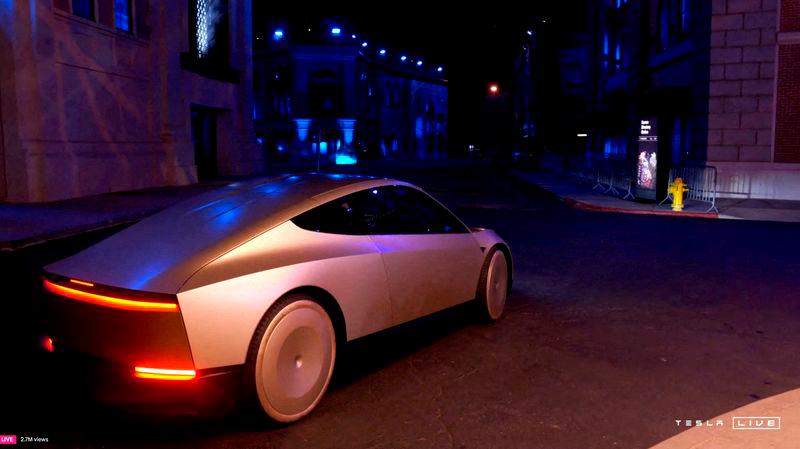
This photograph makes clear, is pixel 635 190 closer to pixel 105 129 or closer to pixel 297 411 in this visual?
pixel 105 129

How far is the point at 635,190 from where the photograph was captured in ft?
72.0

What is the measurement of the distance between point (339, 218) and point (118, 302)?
1743 millimetres

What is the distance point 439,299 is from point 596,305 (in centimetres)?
258

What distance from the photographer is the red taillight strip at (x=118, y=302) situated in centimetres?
383

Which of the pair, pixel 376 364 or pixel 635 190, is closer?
pixel 376 364

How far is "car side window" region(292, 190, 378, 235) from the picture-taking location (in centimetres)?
489

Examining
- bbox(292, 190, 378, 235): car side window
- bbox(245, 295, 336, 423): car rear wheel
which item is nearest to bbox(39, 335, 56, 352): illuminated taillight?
bbox(245, 295, 336, 423): car rear wheel

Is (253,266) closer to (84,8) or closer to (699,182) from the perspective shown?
(84,8)

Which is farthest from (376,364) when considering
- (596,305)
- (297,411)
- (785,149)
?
(785,149)

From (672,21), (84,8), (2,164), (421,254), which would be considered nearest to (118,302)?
(421,254)

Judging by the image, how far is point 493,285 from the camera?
684 centimetres

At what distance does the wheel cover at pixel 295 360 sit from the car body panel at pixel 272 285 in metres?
0.14

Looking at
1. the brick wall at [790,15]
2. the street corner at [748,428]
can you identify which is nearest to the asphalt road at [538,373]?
the street corner at [748,428]

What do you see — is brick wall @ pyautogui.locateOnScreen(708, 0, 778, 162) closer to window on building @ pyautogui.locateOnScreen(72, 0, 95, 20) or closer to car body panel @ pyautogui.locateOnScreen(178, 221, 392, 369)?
window on building @ pyautogui.locateOnScreen(72, 0, 95, 20)
